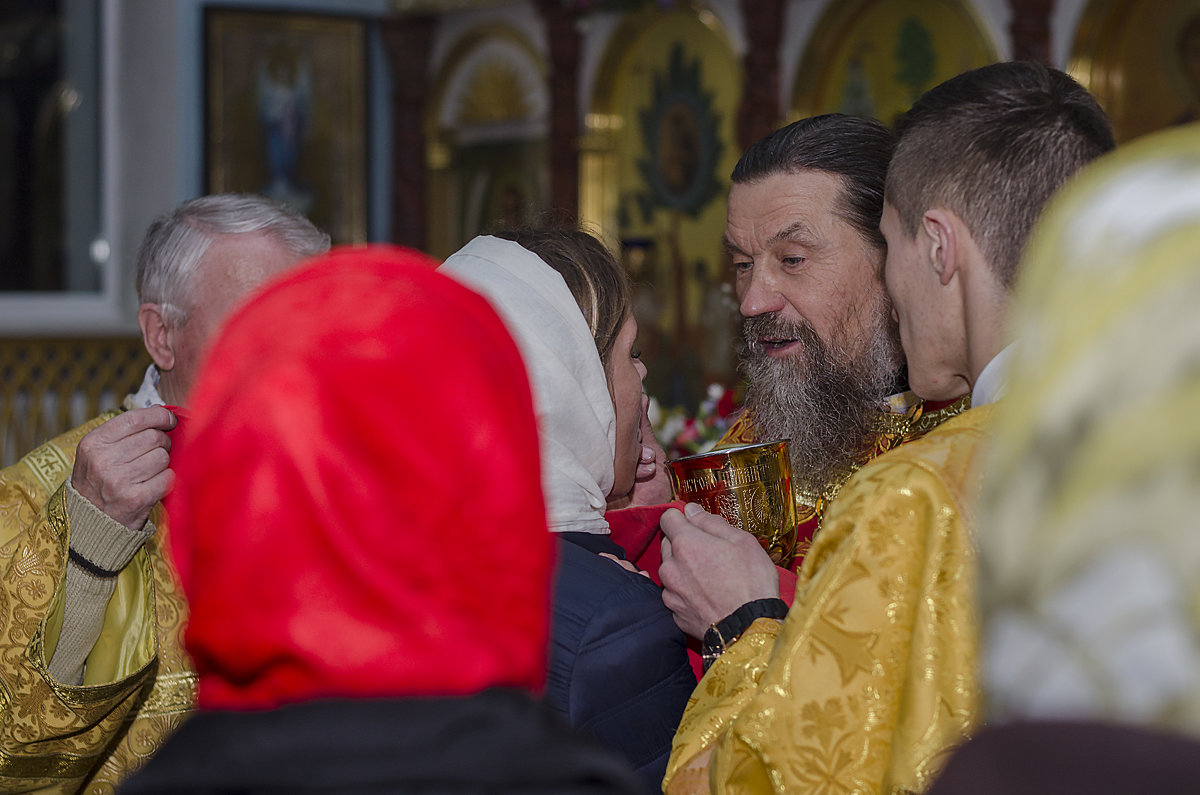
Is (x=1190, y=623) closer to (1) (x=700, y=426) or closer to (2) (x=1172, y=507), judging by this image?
(2) (x=1172, y=507)

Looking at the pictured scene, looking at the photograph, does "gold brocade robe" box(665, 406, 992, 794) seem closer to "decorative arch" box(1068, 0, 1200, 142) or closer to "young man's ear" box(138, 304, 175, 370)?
"young man's ear" box(138, 304, 175, 370)

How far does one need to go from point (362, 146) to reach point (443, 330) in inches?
350

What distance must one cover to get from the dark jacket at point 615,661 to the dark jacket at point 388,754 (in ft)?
2.27

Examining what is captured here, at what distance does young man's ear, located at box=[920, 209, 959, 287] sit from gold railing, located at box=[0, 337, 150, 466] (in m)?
6.85

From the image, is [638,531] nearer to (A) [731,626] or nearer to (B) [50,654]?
(A) [731,626]

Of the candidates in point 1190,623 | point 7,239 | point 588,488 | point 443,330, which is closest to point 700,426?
point 588,488

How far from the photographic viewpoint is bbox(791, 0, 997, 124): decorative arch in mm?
6789

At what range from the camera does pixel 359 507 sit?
1.01 metres

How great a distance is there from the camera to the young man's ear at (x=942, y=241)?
1538 mm

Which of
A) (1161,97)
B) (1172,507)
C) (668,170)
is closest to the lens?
(1172,507)

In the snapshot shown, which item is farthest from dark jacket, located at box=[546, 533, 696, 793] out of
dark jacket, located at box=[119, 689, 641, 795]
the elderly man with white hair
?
the elderly man with white hair

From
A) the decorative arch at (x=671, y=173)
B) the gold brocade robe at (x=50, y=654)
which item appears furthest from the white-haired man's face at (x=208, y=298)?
the decorative arch at (x=671, y=173)

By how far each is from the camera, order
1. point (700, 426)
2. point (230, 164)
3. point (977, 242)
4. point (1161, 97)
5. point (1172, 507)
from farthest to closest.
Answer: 1. point (230, 164)
2. point (1161, 97)
3. point (700, 426)
4. point (977, 242)
5. point (1172, 507)

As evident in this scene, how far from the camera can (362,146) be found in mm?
9641
